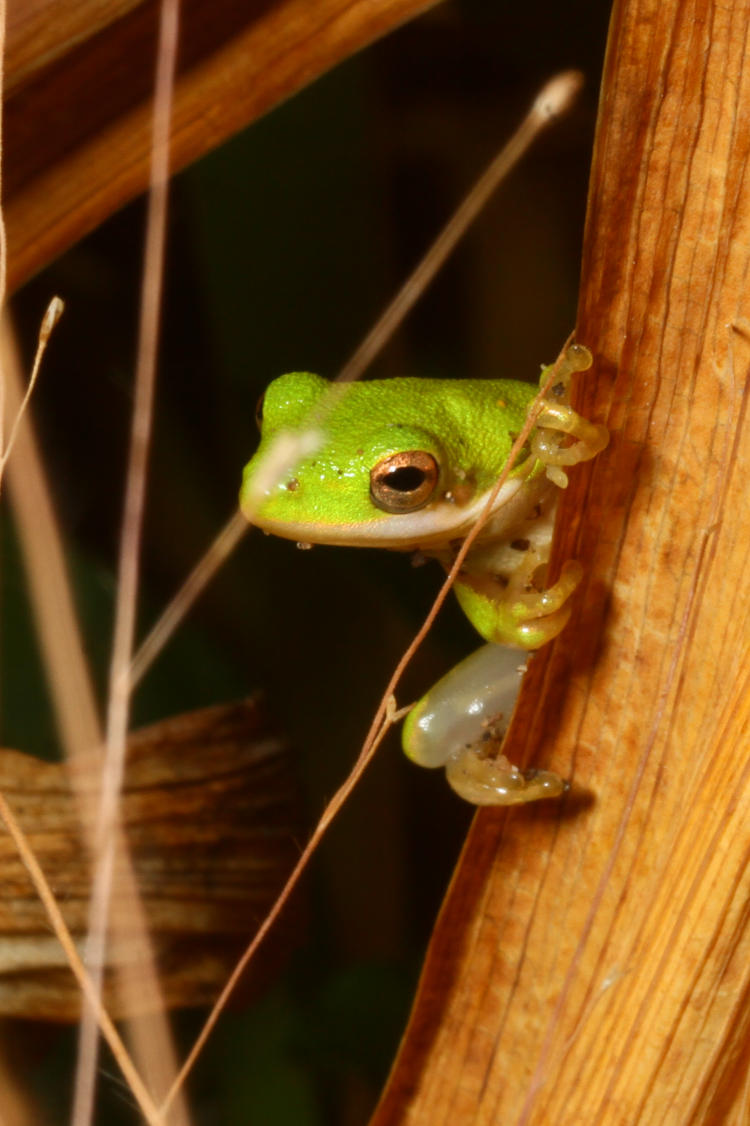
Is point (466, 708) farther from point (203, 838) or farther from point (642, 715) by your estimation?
point (642, 715)

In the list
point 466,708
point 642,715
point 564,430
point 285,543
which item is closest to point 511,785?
point 642,715

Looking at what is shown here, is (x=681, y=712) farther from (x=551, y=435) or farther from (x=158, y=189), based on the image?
(x=158, y=189)

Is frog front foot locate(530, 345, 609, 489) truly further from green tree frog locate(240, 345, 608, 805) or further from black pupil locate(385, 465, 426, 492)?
black pupil locate(385, 465, 426, 492)

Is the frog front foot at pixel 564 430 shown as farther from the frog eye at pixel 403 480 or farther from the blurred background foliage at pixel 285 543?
the blurred background foliage at pixel 285 543

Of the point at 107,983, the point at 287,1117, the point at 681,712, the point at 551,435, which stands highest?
the point at 551,435

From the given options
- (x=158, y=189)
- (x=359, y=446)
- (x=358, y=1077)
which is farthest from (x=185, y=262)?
(x=358, y=1077)

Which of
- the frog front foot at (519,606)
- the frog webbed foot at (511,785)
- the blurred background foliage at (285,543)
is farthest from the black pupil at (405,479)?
the blurred background foliage at (285,543)

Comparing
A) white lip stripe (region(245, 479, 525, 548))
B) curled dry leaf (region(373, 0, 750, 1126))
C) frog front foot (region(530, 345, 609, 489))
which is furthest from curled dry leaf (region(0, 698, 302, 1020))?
frog front foot (region(530, 345, 609, 489))
